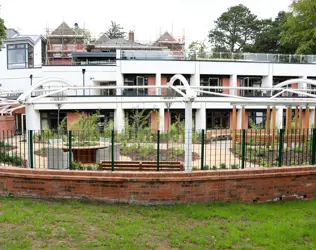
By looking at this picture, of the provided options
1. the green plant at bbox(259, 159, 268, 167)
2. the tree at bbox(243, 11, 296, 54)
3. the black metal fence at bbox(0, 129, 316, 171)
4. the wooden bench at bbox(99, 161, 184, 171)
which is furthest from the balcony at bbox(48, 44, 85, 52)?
the wooden bench at bbox(99, 161, 184, 171)

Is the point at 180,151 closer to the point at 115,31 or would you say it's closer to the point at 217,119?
the point at 217,119

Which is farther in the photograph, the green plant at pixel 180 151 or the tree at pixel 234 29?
the tree at pixel 234 29

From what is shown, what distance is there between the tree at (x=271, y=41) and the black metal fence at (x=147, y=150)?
37.6m

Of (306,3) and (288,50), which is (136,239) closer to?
(306,3)

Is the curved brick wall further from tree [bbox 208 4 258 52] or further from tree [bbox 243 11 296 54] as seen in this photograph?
tree [bbox 208 4 258 52]

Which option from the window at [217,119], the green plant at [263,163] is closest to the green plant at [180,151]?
the green plant at [263,163]

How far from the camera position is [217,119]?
30.3m

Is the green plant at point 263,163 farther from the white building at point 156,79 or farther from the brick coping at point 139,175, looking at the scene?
the white building at point 156,79

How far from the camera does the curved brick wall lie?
6.90 metres

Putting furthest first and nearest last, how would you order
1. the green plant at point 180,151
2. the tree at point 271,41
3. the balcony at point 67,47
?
the tree at point 271,41 < the balcony at point 67,47 < the green plant at point 180,151

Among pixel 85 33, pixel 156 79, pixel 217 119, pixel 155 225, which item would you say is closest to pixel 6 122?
pixel 156 79

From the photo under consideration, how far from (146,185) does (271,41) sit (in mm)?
45362

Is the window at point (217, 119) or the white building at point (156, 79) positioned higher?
the white building at point (156, 79)

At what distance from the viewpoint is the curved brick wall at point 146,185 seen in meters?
6.90
